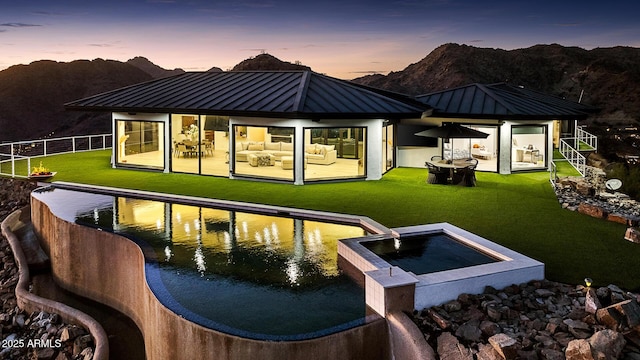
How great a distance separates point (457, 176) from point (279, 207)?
6.77m

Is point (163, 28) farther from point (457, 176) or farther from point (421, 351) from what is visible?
point (421, 351)

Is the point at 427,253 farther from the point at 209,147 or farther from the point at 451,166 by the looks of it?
the point at 209,147

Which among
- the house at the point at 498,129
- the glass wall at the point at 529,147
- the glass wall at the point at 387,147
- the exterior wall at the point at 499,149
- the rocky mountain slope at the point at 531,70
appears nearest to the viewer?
the glass wall at the point at 387,147

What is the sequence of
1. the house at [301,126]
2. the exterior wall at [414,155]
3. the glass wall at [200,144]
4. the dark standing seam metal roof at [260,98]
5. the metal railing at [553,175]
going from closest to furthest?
the metal railing at [553,175], the dark standing seam metal roof at [260,98], the house at [301,126], the glass wall at [200,144], the exterior wall at [414,155]

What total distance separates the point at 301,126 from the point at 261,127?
149 cm

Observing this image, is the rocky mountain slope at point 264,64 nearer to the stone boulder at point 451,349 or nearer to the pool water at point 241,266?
the pool water at point 241,266

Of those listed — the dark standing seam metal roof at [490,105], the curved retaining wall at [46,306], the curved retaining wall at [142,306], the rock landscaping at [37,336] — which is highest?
the dark standing seam metal roof at [490,105]

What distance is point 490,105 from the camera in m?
19.3

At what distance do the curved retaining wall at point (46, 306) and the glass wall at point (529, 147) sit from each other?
51.5 ft

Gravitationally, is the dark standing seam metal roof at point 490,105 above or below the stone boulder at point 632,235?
above

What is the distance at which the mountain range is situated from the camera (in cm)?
6072

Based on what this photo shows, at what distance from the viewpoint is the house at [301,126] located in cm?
1653

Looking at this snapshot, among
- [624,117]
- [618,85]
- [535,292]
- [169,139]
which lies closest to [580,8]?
[618,85]

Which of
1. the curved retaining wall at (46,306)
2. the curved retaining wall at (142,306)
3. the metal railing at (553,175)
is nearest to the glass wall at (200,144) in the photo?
the curved retaining wall at (142,306)
